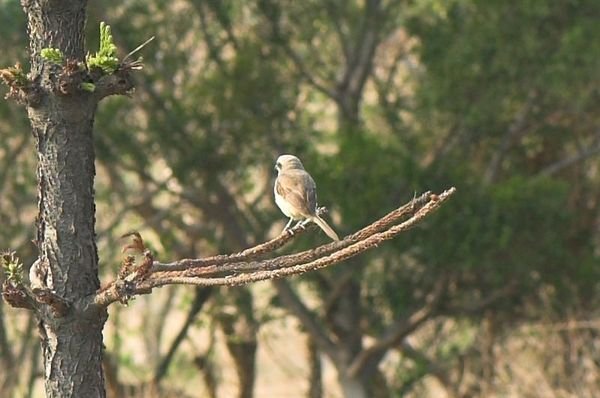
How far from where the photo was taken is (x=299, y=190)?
3.74 metres

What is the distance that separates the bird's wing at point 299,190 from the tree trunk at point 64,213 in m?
0.95

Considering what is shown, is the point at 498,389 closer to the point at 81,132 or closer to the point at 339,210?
the point at 339,210

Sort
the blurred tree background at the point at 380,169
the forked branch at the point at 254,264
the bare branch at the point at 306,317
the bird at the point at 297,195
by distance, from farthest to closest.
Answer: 1. the bare branch at the point at 306,317
2. the blurred tree background at the point at 380,169
3. the bird at the point at 297,195
4. the forked branch at the point at 254,264

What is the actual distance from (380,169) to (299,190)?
8271 mm

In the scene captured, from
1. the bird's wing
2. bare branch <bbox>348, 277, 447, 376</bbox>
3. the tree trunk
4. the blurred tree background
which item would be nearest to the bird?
the bird's wing

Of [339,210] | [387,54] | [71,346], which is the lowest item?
[71,346]

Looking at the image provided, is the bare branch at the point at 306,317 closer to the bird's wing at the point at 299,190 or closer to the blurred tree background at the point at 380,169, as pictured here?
the blurred tree background at the point at 380,169

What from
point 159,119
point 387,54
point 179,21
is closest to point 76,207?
point 159,119

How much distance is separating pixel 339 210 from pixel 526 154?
3.52 metres

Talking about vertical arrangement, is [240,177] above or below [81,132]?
above

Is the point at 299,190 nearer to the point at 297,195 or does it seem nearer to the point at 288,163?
the point at 297,195

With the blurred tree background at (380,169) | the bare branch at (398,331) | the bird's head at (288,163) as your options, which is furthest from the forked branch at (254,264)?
the bare branch at (398,331)

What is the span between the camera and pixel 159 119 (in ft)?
42.0

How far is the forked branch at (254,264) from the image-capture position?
2.56 meters
